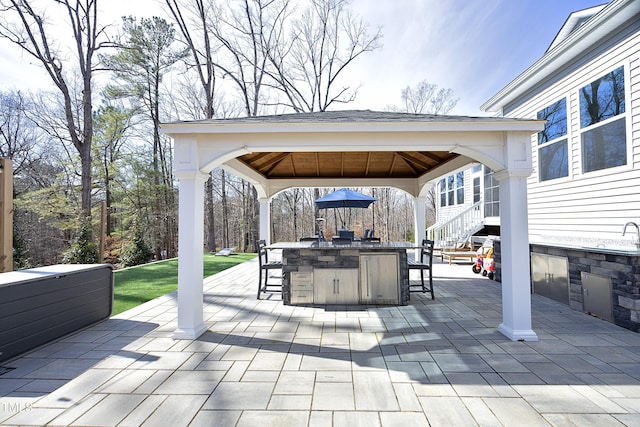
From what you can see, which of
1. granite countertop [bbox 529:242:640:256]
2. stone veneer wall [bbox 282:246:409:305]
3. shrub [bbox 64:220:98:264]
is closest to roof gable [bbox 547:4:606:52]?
granite countertop [bbox 529:242:640:256]

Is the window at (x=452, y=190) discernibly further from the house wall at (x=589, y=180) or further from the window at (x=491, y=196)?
the house wall at (x=589, y=180)

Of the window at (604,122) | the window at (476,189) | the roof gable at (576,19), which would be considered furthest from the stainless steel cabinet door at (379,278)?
the window at (476,189)

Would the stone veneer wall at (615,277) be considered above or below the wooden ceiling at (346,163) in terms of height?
below

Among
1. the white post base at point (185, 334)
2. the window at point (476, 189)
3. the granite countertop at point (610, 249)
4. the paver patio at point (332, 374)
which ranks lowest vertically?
the paver patio at point (332, 374)

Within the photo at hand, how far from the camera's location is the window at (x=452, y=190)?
12.8m

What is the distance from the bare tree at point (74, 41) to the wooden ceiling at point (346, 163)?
7889mm

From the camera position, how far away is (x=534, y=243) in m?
5.71

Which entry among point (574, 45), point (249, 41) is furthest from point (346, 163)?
point (249, 41)

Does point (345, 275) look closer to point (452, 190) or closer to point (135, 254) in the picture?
point (135, 254)

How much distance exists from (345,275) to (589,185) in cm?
524

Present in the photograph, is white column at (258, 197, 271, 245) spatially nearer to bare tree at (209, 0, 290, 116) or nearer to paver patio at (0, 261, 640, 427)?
paver patio at (0, 261, 640, 427)

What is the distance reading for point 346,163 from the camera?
23.1 feet

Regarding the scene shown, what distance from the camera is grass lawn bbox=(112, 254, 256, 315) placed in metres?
5.60

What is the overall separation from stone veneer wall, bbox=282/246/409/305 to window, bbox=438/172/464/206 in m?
8.84
